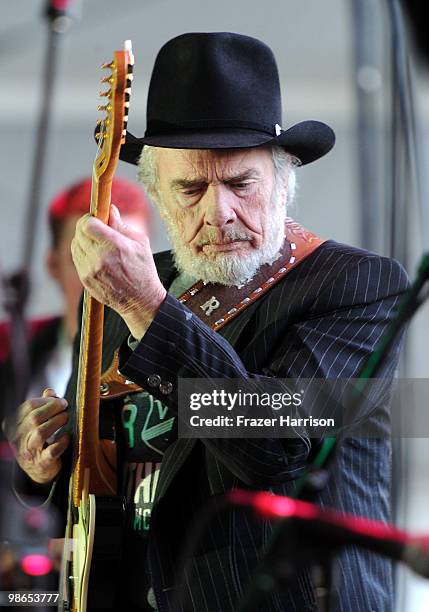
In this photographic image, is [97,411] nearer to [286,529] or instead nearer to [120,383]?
[120,383]

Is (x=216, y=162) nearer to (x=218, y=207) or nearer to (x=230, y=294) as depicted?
(x=218, y=207)

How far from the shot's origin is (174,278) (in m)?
2.24

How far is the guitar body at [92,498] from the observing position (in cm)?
196

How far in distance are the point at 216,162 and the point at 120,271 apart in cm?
37

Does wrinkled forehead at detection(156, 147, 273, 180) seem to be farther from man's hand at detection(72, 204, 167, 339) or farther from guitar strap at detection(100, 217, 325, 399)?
man's hand at detection(72, 204, 167, 339)

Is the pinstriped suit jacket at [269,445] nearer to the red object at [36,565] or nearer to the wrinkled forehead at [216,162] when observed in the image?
the wrinkled forehead at [216,162]

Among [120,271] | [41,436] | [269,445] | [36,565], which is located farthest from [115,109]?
[36,565]

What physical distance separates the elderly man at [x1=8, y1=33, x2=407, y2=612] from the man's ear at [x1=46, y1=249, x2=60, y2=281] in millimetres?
1653

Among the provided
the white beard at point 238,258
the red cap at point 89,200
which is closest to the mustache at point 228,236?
the white beard at point 238,258

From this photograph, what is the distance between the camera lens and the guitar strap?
2055mm

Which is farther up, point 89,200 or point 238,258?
point 89,200

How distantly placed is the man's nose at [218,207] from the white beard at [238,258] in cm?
3

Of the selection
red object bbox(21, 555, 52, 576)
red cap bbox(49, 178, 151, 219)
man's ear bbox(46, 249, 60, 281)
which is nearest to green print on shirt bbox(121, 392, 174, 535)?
red object bbox(21, 555, 52, 576)

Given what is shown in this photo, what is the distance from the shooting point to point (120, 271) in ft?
5.77
